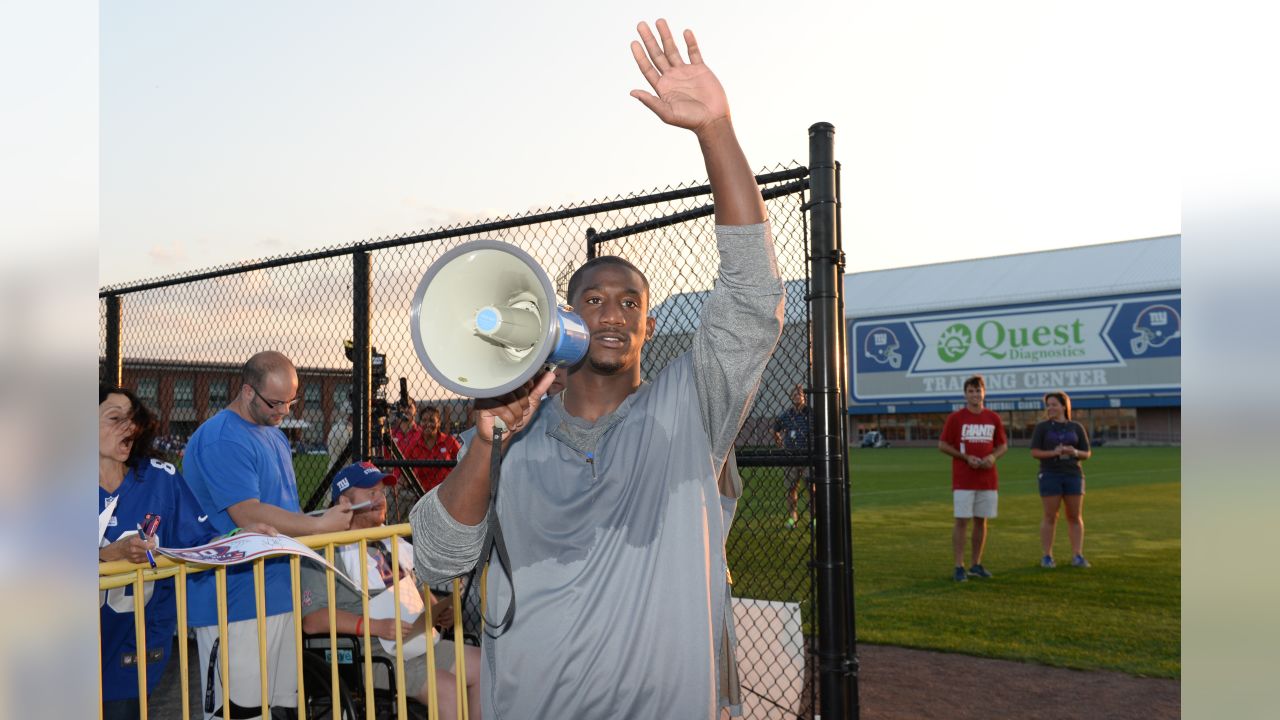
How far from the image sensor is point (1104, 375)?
129 feet

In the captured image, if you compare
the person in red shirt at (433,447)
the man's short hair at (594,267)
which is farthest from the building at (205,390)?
the man's short hair at (594,267)

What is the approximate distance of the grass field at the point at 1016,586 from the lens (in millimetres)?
6512

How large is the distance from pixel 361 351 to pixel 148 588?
291cm

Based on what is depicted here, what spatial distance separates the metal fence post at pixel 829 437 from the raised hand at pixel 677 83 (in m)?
1.96

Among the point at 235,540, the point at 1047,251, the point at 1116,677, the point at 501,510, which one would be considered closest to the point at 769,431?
the point at 1116,677

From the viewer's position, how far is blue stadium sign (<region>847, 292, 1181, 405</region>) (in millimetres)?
37531

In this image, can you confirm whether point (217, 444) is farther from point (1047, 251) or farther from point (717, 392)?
point (1047, 251)

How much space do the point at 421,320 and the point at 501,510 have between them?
0.46 meters

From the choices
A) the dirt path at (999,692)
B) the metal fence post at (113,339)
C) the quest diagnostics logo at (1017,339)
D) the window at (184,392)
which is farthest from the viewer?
the quest diagnostics logo at (1017,339)

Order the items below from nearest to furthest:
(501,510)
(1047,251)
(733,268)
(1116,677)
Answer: (733,268) → (501,510) → (1116,677) → (1047,251)

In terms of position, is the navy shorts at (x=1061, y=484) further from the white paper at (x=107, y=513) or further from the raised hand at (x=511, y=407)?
the raised hand at (x=511, y=407)

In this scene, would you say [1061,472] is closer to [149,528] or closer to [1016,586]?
[1016,586]

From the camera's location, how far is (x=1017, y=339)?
135ft

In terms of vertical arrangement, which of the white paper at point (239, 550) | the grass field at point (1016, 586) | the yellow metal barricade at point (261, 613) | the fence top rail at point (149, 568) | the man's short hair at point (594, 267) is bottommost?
the grass field at point (1016, 586)
